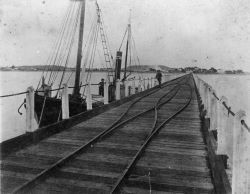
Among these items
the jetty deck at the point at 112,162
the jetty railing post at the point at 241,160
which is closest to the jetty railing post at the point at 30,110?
the jetty deck at the point at 112,162

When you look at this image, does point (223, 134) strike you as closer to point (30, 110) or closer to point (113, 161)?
point (113, 161)

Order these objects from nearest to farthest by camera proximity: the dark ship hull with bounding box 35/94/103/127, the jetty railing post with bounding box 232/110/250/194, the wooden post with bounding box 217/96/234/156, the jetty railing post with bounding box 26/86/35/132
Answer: the jetty railing post with bounding box 232/110/250/194 → the wooden post with bounding box 217/96/234/156 → the jetty railing post with bounding box 26/86/35/132 → the dark ship hull with bounding box 35/94/103/127

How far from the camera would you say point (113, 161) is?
19.7ft

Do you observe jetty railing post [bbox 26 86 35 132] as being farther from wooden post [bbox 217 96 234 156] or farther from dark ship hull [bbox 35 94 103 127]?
dark ship hull [bbox 35 94 103 127]

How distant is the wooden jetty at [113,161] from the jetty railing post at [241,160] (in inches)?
29.6

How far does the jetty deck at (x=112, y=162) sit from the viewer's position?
476 centimetres

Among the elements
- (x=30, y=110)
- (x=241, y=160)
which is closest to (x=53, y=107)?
(x=30, y=110)

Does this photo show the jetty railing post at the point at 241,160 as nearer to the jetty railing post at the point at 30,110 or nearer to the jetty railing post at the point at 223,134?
the jetty railing post at the point at 223,134

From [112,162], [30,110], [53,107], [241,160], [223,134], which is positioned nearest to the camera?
[241,160]

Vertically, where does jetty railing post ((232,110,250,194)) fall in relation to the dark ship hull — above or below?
above

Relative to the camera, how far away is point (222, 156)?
5.96m

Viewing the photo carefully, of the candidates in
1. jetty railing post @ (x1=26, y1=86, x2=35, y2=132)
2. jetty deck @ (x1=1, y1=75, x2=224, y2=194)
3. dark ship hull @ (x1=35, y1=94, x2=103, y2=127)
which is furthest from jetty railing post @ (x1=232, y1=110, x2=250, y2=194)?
dark ship hull @ (x1=35, y1=94, x2=103, y2=127)

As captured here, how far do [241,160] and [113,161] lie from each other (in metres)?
2.93

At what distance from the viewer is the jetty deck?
476 centimetres
